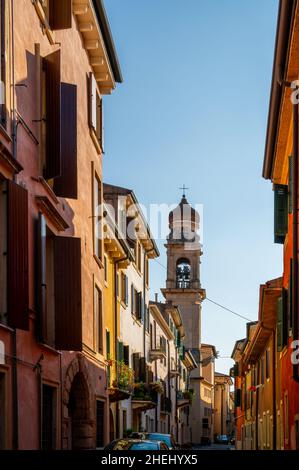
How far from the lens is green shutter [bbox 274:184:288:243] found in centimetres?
2170

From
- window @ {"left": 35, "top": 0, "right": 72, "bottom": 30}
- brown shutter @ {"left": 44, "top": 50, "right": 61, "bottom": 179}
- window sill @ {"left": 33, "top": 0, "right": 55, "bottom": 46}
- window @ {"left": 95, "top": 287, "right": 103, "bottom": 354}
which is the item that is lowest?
window @ {"left": 95, "top": 287, "right": 103, "bottom": 354}

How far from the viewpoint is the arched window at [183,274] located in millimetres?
88625

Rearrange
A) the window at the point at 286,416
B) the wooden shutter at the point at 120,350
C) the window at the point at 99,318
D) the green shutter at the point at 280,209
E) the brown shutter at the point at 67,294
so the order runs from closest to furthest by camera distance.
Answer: the brown shutter at the point at 67,294, the green shutter at the point at 280,209, the window at the point at 286,416, the window at the point at 99,318, the wooden shutter at the point at 120,350

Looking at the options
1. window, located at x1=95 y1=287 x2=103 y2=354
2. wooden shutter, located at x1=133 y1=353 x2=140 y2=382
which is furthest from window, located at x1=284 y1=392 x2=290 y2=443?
wooden shutter, located at x1=133 y1=353 x2=140 y2=382

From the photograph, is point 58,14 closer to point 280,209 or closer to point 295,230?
point 295,230

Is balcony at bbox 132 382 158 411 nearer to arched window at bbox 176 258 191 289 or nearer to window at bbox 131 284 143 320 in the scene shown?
window at bbox 131 284 143 320

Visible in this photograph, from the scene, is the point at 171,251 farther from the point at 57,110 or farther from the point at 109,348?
the point at 57,110

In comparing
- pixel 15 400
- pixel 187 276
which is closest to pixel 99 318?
pixel 15 400

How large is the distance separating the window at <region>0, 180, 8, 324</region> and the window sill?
15.7 feet

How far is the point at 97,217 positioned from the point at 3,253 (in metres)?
11.6

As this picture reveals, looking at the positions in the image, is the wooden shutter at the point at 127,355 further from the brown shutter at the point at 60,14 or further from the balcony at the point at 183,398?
the balcony at the point at 183,398

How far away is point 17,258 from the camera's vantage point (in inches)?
556

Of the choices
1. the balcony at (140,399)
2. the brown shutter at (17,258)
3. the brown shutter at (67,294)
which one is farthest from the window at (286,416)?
the balcony at (140,399)

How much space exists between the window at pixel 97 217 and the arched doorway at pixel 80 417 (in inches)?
149
